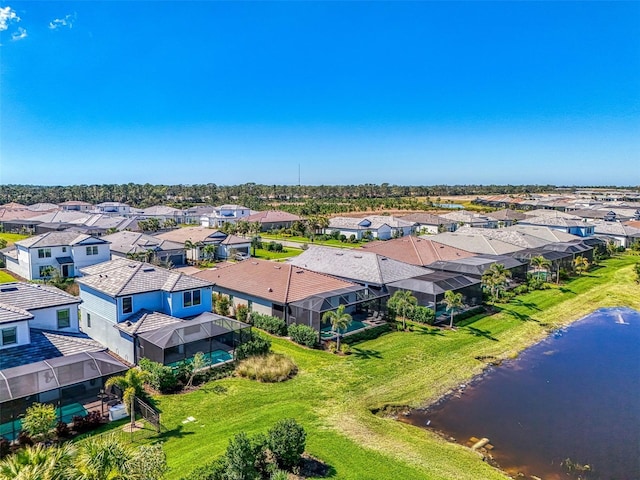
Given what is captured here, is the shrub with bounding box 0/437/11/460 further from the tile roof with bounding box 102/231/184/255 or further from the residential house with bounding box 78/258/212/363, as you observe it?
the tile roof with bounding box 102/231/184/255

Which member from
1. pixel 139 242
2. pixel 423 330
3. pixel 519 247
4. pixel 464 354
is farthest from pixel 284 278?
pixel 519 247

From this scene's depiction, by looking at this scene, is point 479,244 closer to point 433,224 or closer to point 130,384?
point 433,224

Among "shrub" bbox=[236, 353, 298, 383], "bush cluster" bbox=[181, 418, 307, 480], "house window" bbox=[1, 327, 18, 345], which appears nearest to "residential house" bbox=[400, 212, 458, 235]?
"shrub" bbox=[236, 353, 298, 383]

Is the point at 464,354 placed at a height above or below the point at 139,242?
below

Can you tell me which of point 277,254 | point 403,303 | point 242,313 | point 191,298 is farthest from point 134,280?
point 277,254

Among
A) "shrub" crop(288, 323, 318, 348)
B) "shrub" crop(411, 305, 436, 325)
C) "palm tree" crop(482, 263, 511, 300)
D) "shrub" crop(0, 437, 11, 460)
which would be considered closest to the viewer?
"shrub" crop(0, 437, 11, 460)

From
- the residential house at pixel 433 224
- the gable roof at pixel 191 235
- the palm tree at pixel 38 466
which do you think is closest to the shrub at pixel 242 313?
the palm tree at pixel 38 466

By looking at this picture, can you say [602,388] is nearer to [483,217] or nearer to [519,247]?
[519,247]
